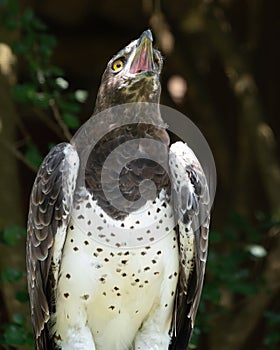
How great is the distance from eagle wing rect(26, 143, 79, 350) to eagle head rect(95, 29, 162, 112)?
32cm

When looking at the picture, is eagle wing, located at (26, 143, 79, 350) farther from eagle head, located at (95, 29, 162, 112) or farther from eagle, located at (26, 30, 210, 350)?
eagle head, located at (95, 29, 162, 112)

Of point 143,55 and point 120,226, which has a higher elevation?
point 143,55

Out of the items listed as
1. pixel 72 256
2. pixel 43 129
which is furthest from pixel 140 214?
pixel 43 129

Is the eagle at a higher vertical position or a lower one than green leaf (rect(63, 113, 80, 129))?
lower

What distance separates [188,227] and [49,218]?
2.00ft

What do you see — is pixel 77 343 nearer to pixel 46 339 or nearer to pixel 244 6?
pixel 46 339

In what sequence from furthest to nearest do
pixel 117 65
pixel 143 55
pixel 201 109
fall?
pixel 201 109 < pixel 117 65 < pixel 143 55

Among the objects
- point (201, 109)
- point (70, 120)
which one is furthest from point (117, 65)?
point (201, 109)

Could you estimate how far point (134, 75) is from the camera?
4180 millimetres

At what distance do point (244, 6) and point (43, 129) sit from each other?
221cm

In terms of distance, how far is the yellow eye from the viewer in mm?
4270

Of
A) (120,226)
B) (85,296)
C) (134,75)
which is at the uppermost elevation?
(134,75)

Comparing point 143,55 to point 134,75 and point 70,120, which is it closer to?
point 134,75

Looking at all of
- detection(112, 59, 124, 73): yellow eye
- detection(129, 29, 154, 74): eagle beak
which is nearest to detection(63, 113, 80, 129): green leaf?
detection(112, 59, 124, 73): yellow eye
